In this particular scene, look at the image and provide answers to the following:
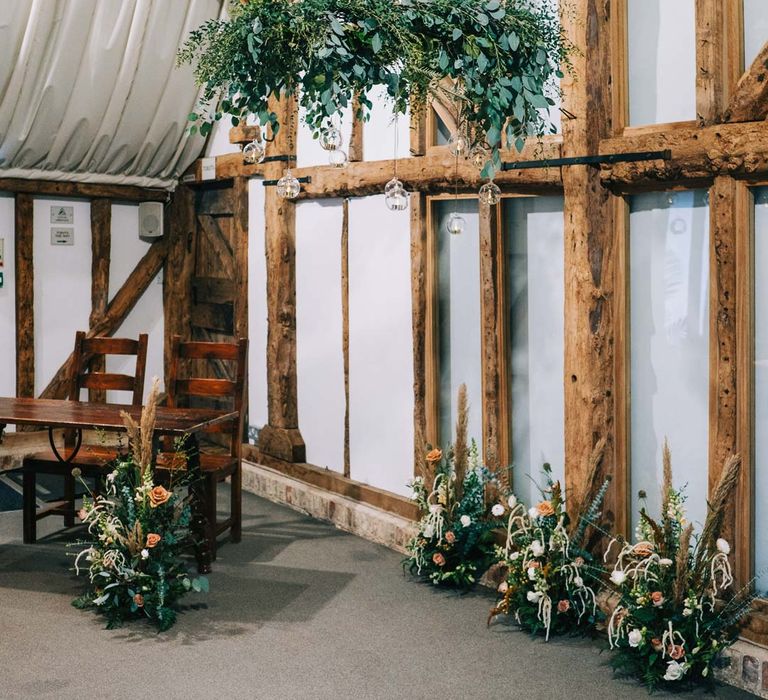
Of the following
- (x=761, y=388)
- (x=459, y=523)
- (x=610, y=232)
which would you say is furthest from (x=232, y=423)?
(x=761, y=388)

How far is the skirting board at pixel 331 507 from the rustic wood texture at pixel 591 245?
1.35 m

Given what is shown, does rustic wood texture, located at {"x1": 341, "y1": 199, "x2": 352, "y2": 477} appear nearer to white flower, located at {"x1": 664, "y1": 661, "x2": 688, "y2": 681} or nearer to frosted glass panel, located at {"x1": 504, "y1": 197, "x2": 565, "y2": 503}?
frosted glass panel, located at {"x1": 504, "y1": 197, "x2": 565, "y2": 503}

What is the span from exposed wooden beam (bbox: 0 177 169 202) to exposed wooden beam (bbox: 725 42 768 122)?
5.05 meters

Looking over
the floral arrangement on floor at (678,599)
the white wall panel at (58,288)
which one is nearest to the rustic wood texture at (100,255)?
the white wall panel at (58,288)

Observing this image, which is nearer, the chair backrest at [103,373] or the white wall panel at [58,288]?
the chair backrest at [103,373]

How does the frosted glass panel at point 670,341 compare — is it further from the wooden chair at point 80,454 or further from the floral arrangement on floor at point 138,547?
the wooden chair at point 80,454

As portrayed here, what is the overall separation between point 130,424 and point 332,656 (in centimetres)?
131

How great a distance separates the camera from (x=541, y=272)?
16.4 feet

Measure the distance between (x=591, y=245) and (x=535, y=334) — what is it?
25.8 inches

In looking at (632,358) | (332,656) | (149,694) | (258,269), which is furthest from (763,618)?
(258,269)

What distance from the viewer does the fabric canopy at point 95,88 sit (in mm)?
6598

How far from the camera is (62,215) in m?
7.77

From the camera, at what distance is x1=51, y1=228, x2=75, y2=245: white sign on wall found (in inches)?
305

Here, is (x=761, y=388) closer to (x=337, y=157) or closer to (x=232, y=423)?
(x=337, y=157)
